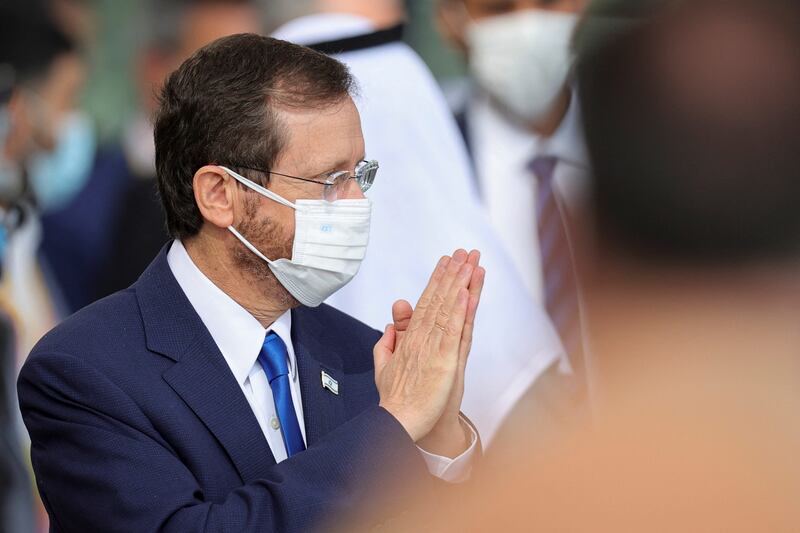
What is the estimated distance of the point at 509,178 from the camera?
3.73 metres

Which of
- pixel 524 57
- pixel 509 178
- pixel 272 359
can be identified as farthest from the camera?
pixel 509 178

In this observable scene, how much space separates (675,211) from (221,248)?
62.1 inches

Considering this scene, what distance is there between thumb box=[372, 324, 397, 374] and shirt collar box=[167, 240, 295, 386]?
0.92ft

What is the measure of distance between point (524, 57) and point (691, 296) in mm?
2756

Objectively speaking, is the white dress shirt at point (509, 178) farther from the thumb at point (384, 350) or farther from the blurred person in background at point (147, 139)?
the thumb at point (384, 350)

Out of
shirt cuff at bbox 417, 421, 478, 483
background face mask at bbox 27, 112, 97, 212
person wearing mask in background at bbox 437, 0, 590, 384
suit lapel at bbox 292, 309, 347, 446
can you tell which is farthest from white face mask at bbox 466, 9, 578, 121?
background face mask at bbox 27, 112, 97, 212

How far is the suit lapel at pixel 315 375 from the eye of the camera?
237 centimetres

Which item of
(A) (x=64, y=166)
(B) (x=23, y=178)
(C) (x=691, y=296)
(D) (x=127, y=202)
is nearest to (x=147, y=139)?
(D) (x=127, y=202)

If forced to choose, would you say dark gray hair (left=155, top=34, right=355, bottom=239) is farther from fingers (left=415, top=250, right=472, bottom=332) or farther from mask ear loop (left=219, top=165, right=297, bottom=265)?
fingers (left=415, top=250, right=472, bottom=332)

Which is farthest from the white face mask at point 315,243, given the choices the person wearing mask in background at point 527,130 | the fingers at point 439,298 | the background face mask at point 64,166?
the background face mask at point 64,166

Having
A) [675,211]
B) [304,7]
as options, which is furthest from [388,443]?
[304,7]

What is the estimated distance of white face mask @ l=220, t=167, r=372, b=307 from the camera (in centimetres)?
241

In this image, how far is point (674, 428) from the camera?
2.80 ft

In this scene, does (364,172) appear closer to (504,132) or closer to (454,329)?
(454,329)
